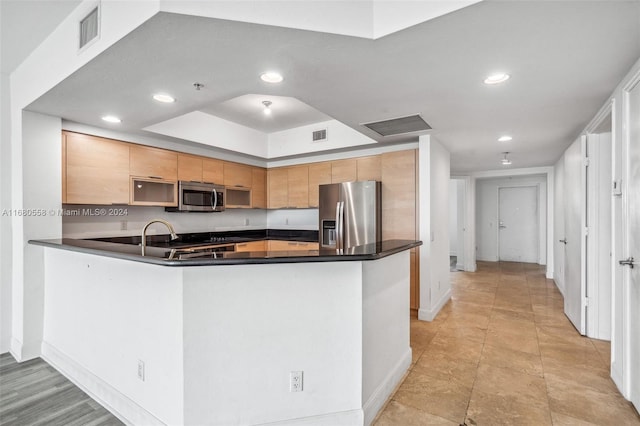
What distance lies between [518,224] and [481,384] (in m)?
6.92

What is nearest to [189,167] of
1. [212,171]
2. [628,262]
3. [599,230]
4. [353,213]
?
[212,171]

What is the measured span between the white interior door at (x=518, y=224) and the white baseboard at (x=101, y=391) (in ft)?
28.3

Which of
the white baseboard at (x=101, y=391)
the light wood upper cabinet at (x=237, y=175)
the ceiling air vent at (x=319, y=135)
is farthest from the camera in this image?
the light wood upper cabinet at (x=237, y=175)

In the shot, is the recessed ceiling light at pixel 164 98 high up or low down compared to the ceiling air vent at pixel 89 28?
down

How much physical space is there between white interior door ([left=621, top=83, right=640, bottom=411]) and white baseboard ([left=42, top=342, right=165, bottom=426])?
2.99m

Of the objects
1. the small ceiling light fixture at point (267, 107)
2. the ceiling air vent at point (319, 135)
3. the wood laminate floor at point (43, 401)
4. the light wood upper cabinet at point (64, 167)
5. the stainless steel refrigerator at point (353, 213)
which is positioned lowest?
the wood laminate floor at point (43, 401)

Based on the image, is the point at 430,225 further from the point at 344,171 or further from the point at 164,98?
the point at 164,98

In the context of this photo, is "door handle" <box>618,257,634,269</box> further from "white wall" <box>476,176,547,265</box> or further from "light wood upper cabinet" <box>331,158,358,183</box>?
"white wall" <box>476,176,547,265</box>

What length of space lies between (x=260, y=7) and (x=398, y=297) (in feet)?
7.00

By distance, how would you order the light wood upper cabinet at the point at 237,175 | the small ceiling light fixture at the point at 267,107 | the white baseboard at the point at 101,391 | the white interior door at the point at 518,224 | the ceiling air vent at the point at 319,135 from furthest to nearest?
1. the white interior door at the point at 518,224
2. the light wood upper cabinet at the point at 237,175
3. the ceiling air vent at the point at 319,135
4. the small ceiling light fixture at the point at 267,107
5. the white baseboard at the point at 101,391

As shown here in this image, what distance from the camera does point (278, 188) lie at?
17.6 ft

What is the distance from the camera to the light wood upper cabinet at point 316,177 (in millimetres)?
4855

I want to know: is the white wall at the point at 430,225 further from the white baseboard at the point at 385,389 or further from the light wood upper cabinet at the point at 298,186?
the light wood upper cabinet at the point at 298,186

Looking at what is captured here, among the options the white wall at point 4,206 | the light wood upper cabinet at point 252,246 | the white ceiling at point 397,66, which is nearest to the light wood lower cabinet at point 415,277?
the white ceiling at point 397,66
